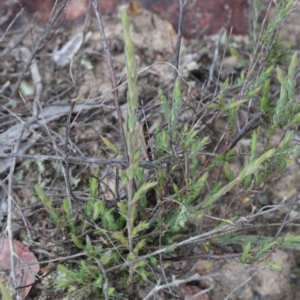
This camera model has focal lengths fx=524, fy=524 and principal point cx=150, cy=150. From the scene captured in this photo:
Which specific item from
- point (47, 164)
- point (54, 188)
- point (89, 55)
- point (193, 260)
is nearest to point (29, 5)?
point (89, 55)

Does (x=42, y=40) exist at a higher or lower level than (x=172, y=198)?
higher

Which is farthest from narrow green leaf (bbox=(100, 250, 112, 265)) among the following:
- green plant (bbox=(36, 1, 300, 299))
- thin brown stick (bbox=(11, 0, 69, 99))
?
thin brown stick (bbox=(11, 0, 69, 99))

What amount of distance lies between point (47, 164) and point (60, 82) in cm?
40

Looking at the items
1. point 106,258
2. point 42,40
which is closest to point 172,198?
point 106,258

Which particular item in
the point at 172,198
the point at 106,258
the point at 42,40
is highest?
the point at 42,40

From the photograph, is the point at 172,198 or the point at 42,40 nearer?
the point at 172,198

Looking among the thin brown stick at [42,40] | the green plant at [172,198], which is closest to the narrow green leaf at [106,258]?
the green plant at [172,198]

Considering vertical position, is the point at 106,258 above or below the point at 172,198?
below

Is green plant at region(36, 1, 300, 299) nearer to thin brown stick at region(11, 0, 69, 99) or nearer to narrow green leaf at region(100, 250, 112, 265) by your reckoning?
narrow green leaf at region(100, 250, 112, 265)

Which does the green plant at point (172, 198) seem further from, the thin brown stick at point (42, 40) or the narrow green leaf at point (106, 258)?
the thin brown stick at point (42, 40)

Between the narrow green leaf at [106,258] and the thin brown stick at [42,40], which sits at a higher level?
the thin brown stick at [42,40]

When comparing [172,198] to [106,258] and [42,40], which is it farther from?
[42,40]

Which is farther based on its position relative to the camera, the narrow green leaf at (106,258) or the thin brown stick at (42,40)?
the thin brown stick at (42,40)

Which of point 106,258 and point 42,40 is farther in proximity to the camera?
point 42,40
